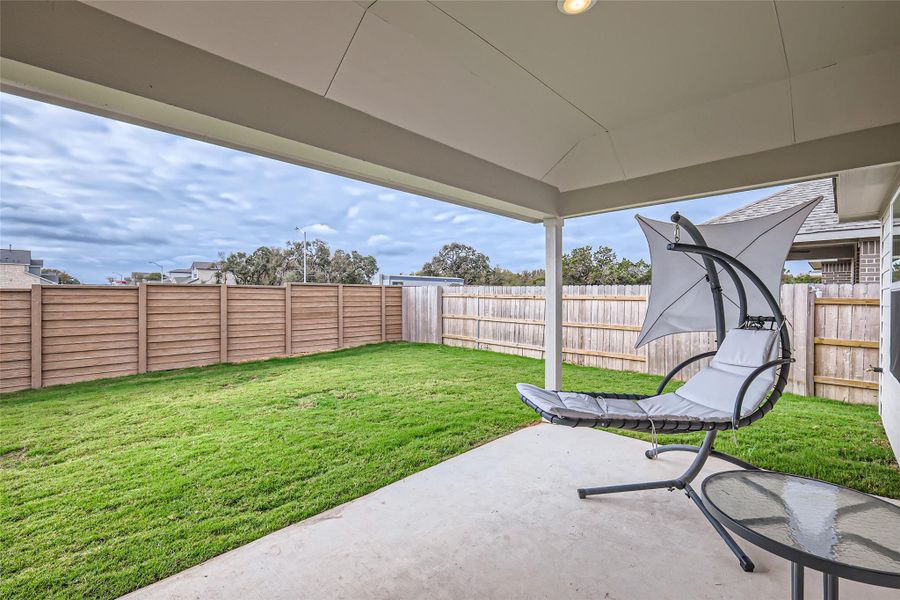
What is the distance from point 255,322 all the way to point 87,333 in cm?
235

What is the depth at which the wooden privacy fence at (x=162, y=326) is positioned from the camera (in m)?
4.92

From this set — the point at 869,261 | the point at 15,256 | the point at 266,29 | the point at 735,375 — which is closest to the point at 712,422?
the point at 735,375

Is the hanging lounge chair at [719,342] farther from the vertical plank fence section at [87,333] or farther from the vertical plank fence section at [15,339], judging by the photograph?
the vertical plank fence section at [15,339]

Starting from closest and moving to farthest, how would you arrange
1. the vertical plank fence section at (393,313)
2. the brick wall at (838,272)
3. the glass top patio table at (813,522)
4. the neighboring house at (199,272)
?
the glass top patio table at (813,522)
the brick wall at (838,272)
the vertical plank fence section at (393,313)
the neighboring house at (199,272)

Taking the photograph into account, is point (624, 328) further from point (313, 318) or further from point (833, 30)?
point (313, 318)

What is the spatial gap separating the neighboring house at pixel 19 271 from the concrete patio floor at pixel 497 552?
18.3 ft

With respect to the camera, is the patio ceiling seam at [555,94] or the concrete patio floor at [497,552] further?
the patio ceiling seam at [555,94]

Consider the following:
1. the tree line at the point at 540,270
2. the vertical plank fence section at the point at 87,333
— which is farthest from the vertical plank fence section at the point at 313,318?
the tree line at the point at 540,270

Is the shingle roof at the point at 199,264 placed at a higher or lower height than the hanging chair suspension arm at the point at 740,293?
higher

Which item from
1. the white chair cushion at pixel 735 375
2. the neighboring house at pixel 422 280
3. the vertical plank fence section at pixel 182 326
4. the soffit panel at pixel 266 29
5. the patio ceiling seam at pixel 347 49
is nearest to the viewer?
the soffit panel at pixel 266 29

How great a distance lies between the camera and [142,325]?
5.87m

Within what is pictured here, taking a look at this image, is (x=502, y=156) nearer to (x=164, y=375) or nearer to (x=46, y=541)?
(x=46, y=541)

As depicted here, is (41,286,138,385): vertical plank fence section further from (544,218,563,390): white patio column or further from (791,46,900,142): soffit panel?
(791,46,900,142): soffit panel

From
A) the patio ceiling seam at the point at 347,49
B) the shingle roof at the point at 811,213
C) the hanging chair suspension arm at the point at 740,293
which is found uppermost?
the shingle roof at the point at 811,213
